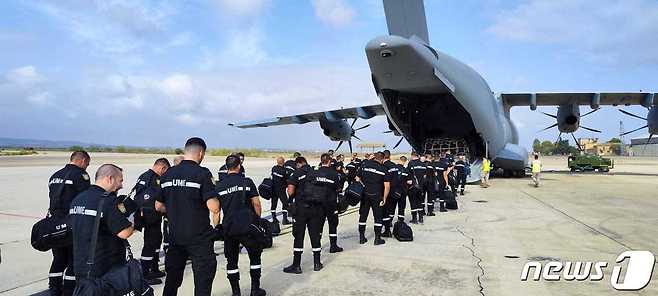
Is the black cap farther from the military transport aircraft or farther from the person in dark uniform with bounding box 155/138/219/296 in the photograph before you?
the military transport aircraft

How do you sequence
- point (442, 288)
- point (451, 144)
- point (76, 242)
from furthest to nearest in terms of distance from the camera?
point (451, 144), point (442, 288), point (76, 242)

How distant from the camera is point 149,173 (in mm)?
5949

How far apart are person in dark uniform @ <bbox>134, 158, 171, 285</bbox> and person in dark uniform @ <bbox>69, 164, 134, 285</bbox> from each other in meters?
1.86

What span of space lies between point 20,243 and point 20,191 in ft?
28.0

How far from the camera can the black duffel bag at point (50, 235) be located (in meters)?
4.22

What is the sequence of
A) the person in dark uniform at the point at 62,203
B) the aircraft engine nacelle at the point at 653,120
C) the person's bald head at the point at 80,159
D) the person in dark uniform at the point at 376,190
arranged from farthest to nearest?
the aircraft engine nacelle at the point at 653,120 → the person in dark uniform at the point at 376,190 → the person's bald head at the point at 80,159 → the person in dark uniform at the point at 62,203

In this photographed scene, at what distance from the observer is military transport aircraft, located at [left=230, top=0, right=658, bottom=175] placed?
48.9ft

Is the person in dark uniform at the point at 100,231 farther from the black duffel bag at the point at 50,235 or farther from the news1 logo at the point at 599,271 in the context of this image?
the news1 logo at the point at 599,271

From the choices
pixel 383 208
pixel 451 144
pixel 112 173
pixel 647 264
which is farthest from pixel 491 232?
pixel 451 144

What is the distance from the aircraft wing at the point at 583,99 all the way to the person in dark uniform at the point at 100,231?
22.3 m

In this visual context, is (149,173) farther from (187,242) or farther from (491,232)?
(491,232)

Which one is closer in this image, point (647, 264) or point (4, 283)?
point (4, 283)

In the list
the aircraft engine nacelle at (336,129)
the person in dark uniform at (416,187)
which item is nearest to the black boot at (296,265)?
the person in dark uniform at (416,187)

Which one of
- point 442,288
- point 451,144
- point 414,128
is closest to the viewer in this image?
point 442,288
